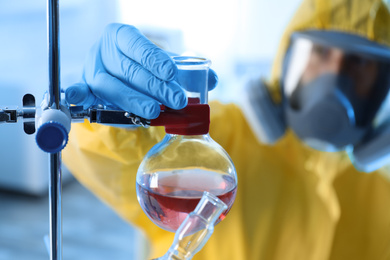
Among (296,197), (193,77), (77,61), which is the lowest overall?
(77,61)

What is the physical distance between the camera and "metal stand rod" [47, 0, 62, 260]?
Answer: 0.54 m

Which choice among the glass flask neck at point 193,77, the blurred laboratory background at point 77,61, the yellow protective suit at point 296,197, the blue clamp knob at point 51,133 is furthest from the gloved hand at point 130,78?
the blurred laboratory background at point 77,61

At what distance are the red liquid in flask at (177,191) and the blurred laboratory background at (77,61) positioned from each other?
178 centimetres

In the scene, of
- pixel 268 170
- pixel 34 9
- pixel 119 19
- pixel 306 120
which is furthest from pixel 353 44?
pixel 119 19

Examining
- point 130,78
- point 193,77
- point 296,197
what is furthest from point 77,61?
point 193,77

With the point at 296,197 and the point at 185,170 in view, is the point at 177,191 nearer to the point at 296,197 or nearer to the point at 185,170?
the point at 185,170

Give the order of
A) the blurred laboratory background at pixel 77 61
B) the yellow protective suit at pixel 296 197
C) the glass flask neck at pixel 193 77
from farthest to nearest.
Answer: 1. the blurred laboratory background at pixel 77 61
2. the yellow protective suit at pixel 296 197
3. the glass flask neck at pixel 193 77

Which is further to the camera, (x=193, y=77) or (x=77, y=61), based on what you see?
(x=77, y=61)

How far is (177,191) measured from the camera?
0.59m

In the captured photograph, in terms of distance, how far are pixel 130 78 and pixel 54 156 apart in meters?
0.21

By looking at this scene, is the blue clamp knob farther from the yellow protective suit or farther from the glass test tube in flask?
the yellow protective suit

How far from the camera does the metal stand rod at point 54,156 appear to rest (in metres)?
0.54

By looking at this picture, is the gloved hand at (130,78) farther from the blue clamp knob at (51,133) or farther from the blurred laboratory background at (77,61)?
the blurred laboratory background at (77,61)

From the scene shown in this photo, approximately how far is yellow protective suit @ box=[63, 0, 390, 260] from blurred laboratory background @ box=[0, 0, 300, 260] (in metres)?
1.02
